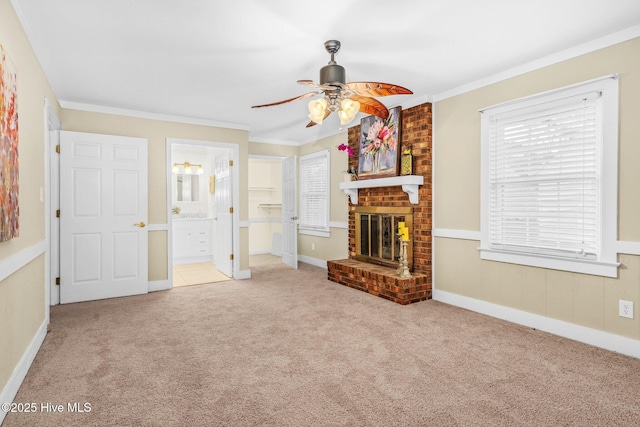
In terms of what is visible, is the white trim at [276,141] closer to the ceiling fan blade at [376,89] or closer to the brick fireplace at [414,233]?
the brick fireplace at [414,233]

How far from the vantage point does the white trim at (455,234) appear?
3.77 metres

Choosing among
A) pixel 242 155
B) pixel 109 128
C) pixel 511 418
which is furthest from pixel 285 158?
pixel 511 418

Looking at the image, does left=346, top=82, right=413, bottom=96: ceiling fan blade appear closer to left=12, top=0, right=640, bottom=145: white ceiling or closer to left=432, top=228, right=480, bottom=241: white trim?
left=12, top=0, right=640, bottom=145: white ceiling

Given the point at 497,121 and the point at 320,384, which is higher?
the point at 497,121

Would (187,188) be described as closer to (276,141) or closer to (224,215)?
(224,215)


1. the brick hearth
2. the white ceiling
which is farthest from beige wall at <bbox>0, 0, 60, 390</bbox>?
the brick hearth

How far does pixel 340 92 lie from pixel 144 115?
3.27 metres

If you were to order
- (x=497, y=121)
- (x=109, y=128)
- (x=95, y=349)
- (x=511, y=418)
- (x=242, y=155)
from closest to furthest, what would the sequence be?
(x=511, y=418) → (x=95, y=349) → (x=497, y=121) → (x=109, y=128) → (x=242, y=155)

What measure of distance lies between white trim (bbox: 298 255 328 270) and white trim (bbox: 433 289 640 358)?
2609mm

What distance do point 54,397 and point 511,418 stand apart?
2.65 metres

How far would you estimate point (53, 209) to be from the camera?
4.06 meters

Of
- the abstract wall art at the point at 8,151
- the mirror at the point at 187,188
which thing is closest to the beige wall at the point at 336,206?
the mirror at the point at 187,188

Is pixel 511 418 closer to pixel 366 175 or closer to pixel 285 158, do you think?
pixel 366 175

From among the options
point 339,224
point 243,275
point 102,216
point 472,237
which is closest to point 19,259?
point 102,216
